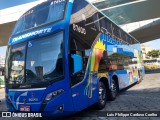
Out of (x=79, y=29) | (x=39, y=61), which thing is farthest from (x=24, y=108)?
(x=79, y=29)

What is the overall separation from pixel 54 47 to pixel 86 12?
2.27 m

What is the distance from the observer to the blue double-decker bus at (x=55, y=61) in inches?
224

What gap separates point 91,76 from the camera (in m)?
6.99

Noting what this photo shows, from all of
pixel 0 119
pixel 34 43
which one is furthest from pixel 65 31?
pixel 0 119

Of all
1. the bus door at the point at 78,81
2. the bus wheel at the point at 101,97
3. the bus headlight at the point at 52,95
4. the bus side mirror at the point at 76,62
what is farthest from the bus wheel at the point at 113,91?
the bus headlight at the point at 52,95

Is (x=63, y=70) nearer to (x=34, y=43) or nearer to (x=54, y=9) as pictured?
(x=34, y=43)

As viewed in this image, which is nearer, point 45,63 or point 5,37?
point 45,63

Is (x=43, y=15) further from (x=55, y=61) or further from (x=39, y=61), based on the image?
(x=55, y=61)

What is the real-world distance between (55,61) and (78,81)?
2.92 feet

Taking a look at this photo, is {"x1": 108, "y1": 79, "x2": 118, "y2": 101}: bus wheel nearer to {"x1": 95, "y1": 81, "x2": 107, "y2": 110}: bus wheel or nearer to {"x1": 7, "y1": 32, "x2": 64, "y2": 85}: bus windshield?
{"x1": 95, "y1": 81, "x2": 107, "y2": 110}: bus wheel

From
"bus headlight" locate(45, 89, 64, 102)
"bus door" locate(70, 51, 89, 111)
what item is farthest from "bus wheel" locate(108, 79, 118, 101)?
"bus headlight" locate(45, 89, 64, 102)

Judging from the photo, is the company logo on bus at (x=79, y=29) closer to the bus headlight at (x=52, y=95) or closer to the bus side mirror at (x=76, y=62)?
the bus side mirror at (x=76, y=62)

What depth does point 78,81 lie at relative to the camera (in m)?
6.16

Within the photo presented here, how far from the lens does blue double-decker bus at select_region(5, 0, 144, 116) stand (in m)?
5.68
